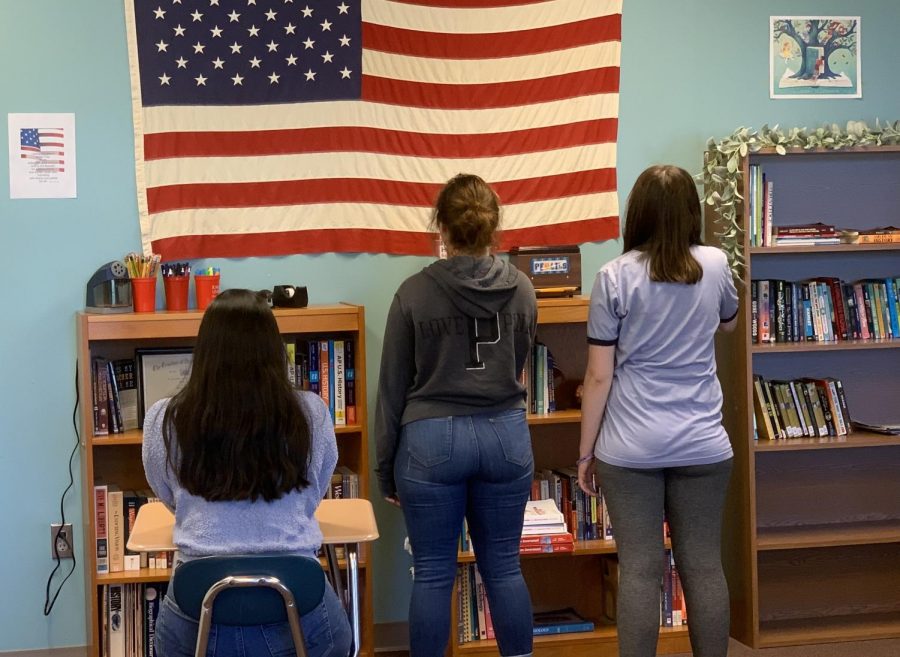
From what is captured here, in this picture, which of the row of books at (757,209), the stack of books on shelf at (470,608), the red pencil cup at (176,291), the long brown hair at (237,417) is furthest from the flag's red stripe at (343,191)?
the long brown hair at (237,417)

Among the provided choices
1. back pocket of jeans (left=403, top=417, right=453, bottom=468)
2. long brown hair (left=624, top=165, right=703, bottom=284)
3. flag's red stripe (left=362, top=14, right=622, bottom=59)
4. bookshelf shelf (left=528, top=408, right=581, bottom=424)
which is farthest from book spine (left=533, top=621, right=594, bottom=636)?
flag's red stripe (left=362, top=14, right=622, bottom=59)

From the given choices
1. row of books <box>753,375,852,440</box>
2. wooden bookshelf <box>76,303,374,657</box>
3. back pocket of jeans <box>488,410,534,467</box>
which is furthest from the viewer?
row of books <box>753,375,852,440</box>

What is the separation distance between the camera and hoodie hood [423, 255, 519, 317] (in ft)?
9.49

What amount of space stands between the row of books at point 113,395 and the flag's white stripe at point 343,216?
494 millimetres

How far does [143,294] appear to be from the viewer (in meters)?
3.60

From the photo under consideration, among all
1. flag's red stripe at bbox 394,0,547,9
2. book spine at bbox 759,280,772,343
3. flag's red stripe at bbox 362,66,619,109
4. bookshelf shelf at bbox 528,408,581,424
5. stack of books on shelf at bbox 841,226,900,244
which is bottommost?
bookshelf shelf at bbox 528,408,581,424

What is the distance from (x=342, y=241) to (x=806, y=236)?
1679mm

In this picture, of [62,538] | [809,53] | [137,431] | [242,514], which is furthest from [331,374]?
[809,53]

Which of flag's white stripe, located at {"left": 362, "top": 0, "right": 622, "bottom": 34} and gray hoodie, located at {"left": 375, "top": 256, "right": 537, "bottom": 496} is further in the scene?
flag's white stripe, located at {"left": 362, "top": 0, "right": 622, "bottom": 34}

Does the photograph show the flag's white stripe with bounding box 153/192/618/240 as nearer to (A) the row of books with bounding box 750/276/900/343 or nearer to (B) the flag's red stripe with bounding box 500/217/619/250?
(B) the flag's red stripe with bounding box 500/217/619/250

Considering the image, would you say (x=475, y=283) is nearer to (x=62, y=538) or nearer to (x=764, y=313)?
(x=764, y=313)

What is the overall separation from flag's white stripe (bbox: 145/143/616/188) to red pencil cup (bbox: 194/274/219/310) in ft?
1.20

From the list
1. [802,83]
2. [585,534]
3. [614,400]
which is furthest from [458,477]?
[802,83]

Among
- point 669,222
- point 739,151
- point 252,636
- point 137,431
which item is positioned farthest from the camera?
point 739,151
